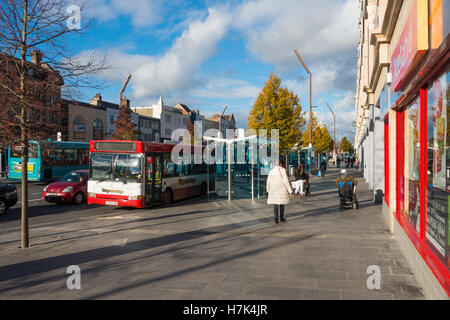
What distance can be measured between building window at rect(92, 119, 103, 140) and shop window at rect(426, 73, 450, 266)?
191 feet

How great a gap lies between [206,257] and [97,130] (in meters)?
56.5

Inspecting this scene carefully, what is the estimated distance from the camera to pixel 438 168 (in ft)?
15.6

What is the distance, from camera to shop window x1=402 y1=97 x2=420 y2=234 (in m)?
6.50

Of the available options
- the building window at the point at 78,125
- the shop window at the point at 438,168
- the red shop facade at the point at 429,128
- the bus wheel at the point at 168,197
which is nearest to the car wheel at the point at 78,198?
the building window at the point at 78,125

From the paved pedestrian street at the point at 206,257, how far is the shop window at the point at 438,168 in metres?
0.95

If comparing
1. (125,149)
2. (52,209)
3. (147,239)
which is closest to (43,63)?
(147,239)

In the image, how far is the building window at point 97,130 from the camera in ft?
195

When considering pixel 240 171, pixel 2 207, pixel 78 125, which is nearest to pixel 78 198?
pixel 2 207

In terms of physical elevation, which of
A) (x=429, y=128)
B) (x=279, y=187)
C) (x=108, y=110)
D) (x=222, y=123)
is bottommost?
(x=279, y=187)

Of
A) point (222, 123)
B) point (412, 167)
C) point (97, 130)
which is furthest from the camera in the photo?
point (222, 123)

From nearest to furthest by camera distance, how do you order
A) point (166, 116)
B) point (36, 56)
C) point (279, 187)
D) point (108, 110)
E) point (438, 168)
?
point (438, 168) → point (36, 56) → point (279, 187) → point (108, 110) → point (166, 116)

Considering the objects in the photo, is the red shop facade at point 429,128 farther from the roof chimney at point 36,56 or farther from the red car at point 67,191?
the red car at point 67,191

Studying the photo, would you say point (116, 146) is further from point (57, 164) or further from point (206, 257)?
point (57, 164)

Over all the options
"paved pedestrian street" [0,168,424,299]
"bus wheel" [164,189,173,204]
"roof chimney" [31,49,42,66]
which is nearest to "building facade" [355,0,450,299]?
"paved pedestrian street" [0,168,424,299]
